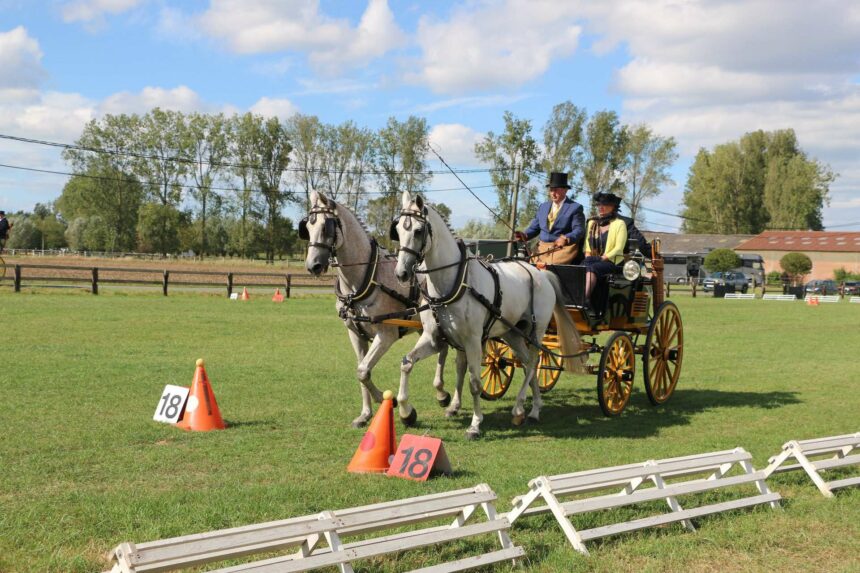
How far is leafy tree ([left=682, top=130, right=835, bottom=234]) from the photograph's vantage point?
264 feet

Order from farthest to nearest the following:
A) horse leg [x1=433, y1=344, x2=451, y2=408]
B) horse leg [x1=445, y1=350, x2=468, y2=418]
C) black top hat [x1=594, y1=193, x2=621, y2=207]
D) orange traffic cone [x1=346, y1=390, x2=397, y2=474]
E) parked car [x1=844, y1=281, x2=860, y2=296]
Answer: parked car [x1=844, y1=281, x2=860, y2=296]
black top hat [x1=594, y1=193, x2=621, y2=207]
horse leg [x1=433, y1=344, x2=451, y2=408]
horse leg [x1=445, y1=350, x2=468, y2=418]
orange traffic cone [x1=346, y1=390, x2=397, y2=474]

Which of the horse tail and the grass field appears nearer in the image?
the grass field

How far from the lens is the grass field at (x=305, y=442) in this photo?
16.3ft


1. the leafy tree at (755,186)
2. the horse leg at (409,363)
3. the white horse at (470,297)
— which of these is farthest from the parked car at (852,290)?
the horse leg at (409,363)

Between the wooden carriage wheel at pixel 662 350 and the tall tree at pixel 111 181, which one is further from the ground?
the tall tree at pixel 111 181

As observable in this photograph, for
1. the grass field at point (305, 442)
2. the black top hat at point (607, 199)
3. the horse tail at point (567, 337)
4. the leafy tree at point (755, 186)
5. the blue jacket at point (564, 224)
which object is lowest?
the grass field at point (305, 442)

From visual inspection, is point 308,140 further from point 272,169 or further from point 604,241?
point 604,241

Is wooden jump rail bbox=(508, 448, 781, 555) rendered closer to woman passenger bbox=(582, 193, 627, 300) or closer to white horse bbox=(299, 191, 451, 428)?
white horse bbox=(299, 191, 451, 428)

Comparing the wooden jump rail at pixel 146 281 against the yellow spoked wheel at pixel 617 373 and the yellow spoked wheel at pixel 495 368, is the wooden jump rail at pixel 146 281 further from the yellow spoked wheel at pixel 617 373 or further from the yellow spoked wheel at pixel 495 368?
the yellow spoked wheel at pixel 617 373

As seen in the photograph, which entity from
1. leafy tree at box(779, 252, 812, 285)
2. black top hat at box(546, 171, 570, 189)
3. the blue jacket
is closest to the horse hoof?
the blue jacket

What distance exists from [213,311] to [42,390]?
12.9 meters

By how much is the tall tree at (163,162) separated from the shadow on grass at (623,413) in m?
57.4

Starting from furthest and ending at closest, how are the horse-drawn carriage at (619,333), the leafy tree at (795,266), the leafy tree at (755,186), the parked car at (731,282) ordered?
the leafy tree at (755,186) → the leafy tree at (795,266) → the parked car at (731,282) → the horse-drawn carriage at (619,333)

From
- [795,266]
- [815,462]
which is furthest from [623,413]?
[795,266]
